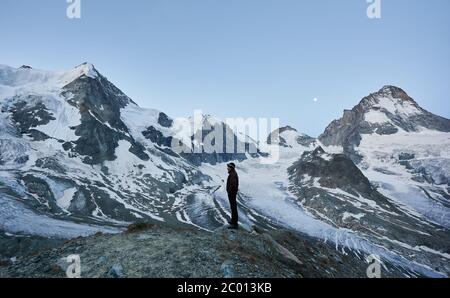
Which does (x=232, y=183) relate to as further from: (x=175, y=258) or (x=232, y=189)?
(x=175, y=258)

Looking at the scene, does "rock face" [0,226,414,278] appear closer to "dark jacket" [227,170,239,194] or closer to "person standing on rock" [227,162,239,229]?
"person standing on rock" [227,162,239,229]

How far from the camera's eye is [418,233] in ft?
629

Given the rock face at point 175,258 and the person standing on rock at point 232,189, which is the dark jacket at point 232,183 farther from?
the rock face at point 175,258

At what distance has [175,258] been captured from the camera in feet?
47.5

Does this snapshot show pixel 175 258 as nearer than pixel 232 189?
Yes

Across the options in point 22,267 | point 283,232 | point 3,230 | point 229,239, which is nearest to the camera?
point 22,267

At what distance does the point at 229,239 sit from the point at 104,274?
6.08 m

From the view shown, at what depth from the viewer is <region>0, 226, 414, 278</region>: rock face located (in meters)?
13.5

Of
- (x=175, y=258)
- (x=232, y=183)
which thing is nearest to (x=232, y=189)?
(x=232, y=183)

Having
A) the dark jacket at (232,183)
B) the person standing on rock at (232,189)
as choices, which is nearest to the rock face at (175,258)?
the person standing on rock at (232,189)

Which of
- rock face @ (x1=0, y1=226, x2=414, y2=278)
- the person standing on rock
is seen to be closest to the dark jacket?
the person standing on rock

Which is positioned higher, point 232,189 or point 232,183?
point 232,183
